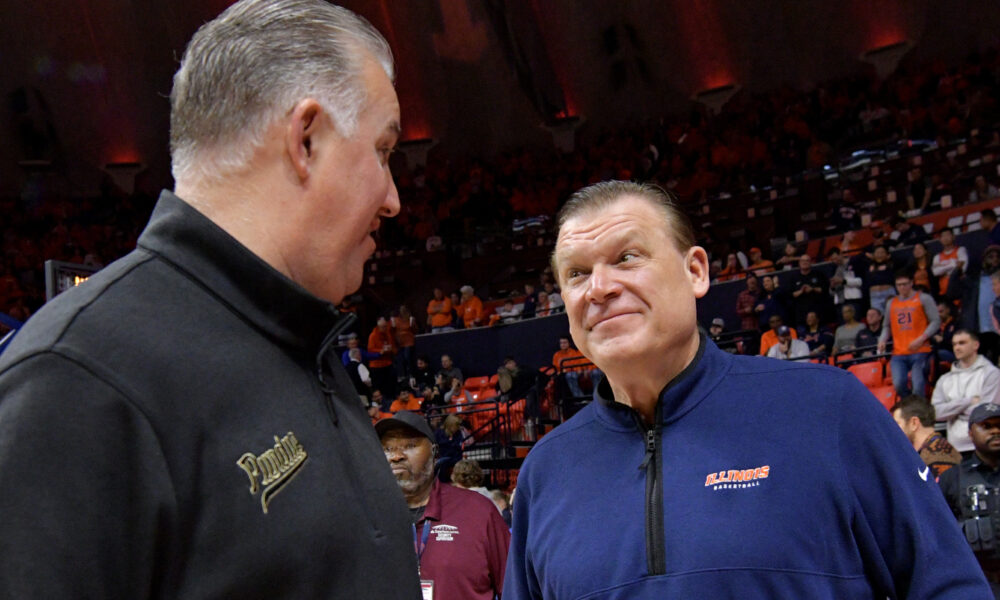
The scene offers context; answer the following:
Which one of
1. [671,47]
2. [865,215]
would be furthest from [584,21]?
[865,215]

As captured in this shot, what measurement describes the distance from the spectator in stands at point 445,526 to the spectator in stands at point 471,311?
11.0 m

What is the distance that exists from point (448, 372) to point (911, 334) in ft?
23.3

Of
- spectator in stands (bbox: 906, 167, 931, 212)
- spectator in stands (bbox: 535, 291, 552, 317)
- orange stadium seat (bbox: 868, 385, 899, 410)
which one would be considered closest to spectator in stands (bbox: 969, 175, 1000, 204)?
spectator in stands (bbox: 906, 167, 931, 212)

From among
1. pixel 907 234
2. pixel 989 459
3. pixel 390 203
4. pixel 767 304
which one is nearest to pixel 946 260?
pixel 907 234

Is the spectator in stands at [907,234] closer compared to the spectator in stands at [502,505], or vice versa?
the spectator in stands at [502,505]

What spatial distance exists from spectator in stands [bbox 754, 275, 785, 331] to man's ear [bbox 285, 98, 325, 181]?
35.4 ft

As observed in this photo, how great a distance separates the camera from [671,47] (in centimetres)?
2272

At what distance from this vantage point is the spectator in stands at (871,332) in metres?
10.2

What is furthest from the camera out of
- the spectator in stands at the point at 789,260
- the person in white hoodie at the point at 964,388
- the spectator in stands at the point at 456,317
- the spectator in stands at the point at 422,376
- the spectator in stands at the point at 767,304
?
the spectator in stands at the point at 456,317

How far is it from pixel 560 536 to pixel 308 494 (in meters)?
1.08

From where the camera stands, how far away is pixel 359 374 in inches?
560

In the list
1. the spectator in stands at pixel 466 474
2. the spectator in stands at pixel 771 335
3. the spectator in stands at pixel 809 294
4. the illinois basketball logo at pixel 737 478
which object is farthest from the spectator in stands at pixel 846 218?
the illinois basketball logo at pixel 737 478

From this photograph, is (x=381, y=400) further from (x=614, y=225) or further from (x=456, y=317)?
(x=614, y=225)

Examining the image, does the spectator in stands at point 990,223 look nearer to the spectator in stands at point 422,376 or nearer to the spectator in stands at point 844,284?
the spectator in stands at point 844,284
